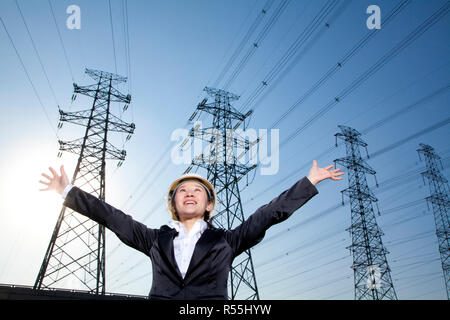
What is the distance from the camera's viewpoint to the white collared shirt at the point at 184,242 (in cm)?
254

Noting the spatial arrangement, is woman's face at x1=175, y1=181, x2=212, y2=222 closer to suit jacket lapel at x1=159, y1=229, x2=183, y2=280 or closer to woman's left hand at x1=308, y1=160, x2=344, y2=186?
suit jacket lapel at x1=159, y1=229, x2=183, y2=280

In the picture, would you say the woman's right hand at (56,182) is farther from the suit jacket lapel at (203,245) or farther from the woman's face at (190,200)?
the suit jacket lapel at (203,245)

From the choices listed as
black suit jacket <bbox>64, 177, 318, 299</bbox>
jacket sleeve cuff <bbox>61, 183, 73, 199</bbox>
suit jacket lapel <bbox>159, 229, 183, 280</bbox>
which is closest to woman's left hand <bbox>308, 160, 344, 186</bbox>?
black suit jacket <bbox>64, 177, 318, 299</bbox>

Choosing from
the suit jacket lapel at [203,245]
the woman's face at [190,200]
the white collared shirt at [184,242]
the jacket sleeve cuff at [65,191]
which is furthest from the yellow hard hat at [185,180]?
the jacket sleeve cuff at [65,191]

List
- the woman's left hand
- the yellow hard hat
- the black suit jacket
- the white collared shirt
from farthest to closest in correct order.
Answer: the yellow hard hat
the woman's left hand
the white collared shirt
the black suit jacket

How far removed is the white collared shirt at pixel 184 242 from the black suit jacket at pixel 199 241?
57mm

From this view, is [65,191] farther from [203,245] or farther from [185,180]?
[203,245]

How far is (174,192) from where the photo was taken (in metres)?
3.27

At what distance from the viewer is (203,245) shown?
2570 millimetres

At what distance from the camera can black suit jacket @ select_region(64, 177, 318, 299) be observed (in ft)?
7.95

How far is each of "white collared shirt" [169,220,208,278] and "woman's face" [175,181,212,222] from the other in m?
0.13

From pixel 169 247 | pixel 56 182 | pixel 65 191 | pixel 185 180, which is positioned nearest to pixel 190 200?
pixel 185 180

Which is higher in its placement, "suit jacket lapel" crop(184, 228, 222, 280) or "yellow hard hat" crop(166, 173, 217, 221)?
"yellow hard hat" crop(166, 173, 217, 221)
